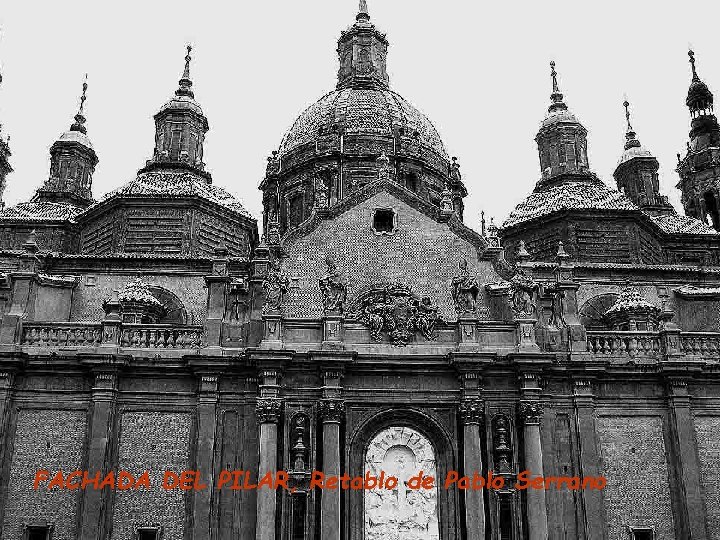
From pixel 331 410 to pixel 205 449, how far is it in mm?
4032

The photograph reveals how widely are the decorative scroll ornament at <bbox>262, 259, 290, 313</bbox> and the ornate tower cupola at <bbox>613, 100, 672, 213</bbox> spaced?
26.1 metres

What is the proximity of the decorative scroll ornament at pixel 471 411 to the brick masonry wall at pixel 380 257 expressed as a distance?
3.61 metres

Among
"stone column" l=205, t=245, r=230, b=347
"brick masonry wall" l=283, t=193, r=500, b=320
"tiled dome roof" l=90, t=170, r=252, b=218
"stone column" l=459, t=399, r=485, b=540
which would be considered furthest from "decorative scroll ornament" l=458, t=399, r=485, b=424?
"tiled dome roof" l=90, t=170, r=252, b=218

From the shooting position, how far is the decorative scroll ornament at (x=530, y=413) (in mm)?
27047

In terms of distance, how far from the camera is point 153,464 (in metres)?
26.6

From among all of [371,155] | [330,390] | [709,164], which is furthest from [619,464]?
[709,164]

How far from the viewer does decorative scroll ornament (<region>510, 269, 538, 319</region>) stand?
2845 cm

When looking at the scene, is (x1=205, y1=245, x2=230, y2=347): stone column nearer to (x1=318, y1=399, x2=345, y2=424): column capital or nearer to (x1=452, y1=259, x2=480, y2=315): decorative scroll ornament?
(x1=318, y1=399, x2=345, y2=424): column capital

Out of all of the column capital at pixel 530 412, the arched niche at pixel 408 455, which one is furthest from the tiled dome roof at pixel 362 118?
the column capital at pixel 530 412

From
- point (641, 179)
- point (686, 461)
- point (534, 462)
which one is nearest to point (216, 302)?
point (534, 462)

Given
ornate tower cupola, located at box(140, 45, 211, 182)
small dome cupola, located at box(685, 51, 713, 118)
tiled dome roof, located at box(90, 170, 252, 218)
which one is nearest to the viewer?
tiled dome roof, located at box(90, 170, 252, 218)

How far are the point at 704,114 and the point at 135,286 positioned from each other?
36.2 m

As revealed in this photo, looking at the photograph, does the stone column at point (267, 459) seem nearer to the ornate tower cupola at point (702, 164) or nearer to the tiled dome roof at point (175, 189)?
the tiled dome roof at point (175, 189)

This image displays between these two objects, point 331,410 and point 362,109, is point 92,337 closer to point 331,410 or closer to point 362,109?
point 331,410
